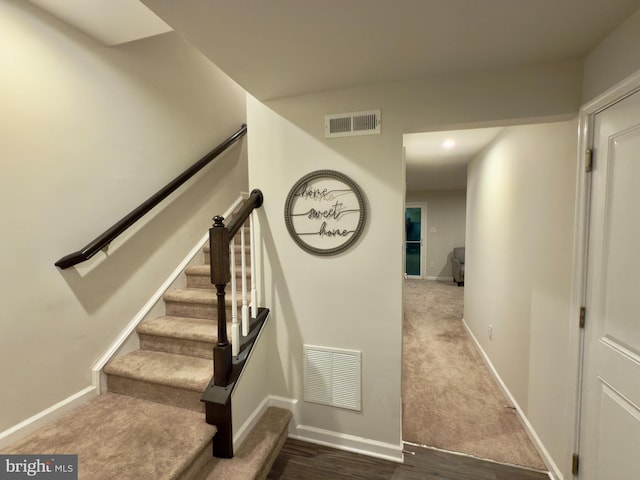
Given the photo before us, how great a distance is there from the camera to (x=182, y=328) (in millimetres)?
1854

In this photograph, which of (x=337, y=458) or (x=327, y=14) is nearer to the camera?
(x=327, y=14)

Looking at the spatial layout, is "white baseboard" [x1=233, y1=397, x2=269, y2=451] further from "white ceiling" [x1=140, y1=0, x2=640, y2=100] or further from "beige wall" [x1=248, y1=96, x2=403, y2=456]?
"white ceiling" [x1=140, y1=0, x2=640, y2=100]

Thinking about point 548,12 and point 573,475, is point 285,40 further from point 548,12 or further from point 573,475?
point 573,475

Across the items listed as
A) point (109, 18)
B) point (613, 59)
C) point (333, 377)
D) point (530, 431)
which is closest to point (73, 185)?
point (109, 18)

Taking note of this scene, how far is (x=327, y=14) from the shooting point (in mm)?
1058

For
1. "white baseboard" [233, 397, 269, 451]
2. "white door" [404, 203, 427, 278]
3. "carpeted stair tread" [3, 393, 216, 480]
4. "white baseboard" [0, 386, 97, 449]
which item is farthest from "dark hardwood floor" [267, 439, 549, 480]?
"white door" [404, 203, 427, 278]

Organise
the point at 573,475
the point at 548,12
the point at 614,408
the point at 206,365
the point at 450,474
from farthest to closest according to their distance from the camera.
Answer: the point at 206,365 < the point at 450,474 < the point at 573,475 < the point at 614,408 < the point at 548,12

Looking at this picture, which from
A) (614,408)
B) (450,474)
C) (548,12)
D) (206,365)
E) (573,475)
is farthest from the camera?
(206,365)

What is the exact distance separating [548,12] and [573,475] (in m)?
2.17

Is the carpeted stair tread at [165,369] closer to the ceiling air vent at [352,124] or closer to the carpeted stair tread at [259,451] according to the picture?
the carpeted stair tread at [259,451]

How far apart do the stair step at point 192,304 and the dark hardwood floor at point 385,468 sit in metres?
1.02

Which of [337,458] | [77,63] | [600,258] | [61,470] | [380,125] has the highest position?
[77,63]

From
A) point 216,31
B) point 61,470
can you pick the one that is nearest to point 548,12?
point 216,31

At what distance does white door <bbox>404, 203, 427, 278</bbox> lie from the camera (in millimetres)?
7309
